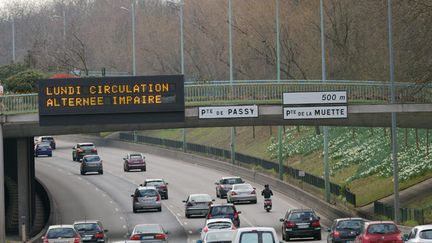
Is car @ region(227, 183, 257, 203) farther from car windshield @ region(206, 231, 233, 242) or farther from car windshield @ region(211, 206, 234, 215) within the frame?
car windshield @ region(206, 231, 233, 242)

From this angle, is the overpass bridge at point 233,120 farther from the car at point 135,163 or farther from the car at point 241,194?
the car at point 135,163

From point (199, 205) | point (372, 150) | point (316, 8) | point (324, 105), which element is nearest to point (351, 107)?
point (324, 105)

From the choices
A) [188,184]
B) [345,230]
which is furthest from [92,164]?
[345,230]

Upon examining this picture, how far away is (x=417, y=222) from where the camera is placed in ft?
163

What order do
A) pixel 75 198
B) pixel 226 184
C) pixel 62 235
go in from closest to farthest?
pixel 62 235 < pixel 226 184 < pixel 75 198

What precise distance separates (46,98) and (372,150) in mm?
30946

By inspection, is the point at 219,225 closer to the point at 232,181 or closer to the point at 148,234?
the point at 148,234

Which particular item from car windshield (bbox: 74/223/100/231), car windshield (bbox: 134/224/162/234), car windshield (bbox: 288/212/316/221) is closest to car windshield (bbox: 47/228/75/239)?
car windshield (bbox: 134/224/162/234)

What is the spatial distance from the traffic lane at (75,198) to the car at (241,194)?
6.61m

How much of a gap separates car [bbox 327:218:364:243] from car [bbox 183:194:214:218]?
19.1 meters

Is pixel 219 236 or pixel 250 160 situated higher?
pixel 219 236

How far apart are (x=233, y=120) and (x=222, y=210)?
7.69 m

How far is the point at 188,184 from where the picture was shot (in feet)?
260

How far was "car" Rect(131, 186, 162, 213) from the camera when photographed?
2445 inches
